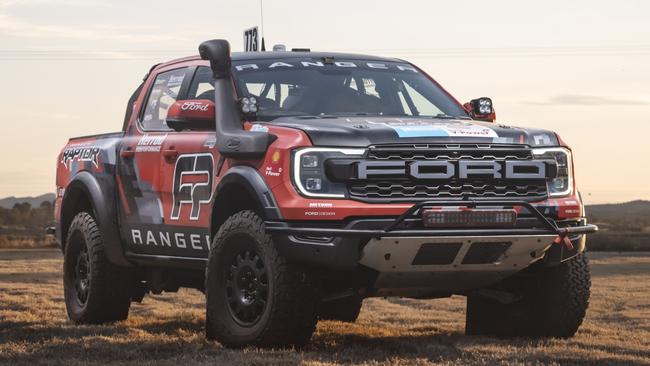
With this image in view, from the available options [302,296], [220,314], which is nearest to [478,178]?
[302,296]

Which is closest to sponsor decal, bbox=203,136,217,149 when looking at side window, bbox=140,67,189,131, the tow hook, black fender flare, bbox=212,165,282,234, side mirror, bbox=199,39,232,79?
black fender flare, bbox=212,165,282,234

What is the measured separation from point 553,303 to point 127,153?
135 inches

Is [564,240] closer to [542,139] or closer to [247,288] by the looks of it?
[542,139]

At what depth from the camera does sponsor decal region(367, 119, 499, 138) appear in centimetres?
774

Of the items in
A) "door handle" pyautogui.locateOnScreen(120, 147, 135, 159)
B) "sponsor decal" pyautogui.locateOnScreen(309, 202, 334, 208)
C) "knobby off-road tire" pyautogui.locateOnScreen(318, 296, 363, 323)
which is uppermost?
"door handle" pyautogui.locateOnScreen(120, 147, 135, 159)

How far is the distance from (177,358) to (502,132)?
2.45 m

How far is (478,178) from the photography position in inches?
309

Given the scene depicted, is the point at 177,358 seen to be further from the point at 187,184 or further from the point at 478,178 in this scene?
the point at 478,178

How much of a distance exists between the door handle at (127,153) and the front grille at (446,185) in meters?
2.75

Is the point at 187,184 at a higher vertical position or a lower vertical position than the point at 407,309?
higher

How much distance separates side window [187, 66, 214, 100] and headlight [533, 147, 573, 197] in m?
2.40

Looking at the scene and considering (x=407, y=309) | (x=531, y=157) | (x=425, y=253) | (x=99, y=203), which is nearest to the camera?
(x=425, y=253)

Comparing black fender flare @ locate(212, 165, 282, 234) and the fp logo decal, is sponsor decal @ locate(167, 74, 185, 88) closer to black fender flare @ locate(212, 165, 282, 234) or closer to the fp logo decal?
the fp logo decal

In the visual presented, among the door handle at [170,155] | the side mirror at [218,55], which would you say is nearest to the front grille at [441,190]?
the side mirror at [218,55]
